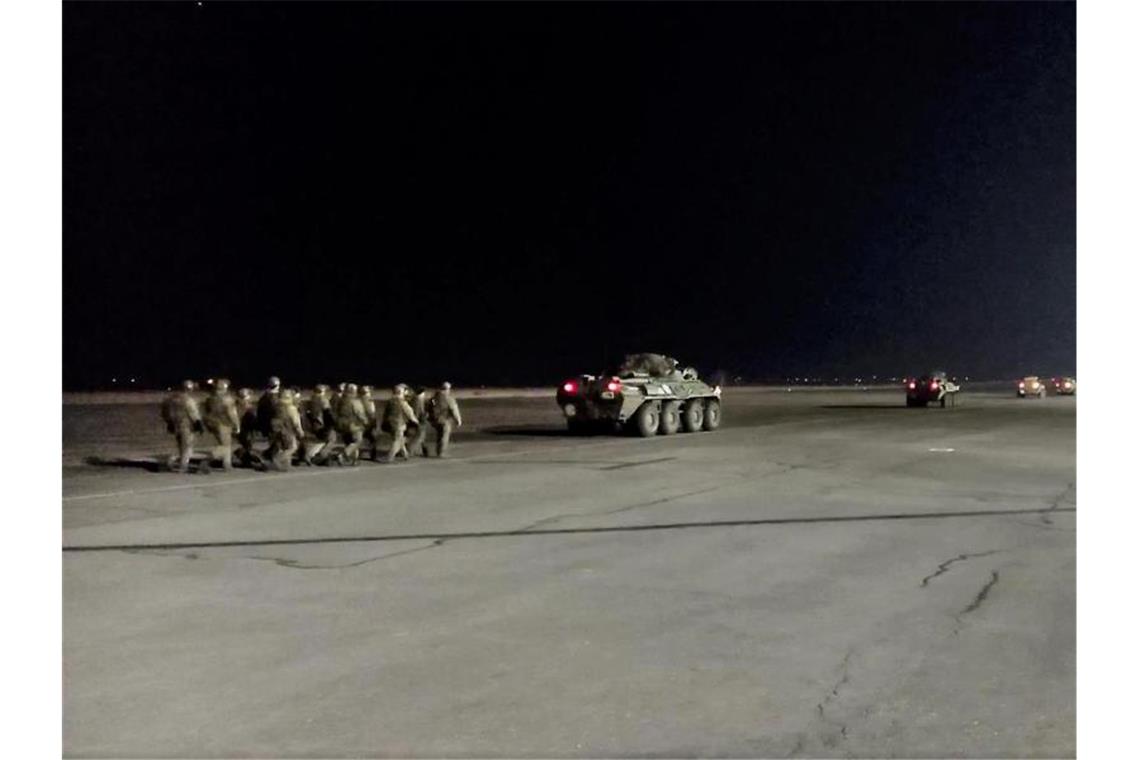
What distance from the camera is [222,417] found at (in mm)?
16812

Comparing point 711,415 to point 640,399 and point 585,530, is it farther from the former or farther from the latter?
point 585,530

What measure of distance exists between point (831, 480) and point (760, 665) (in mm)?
10192

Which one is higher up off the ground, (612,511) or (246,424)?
(246,424)

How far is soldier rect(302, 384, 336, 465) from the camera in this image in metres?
17.9

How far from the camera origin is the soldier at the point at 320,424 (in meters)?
17.9

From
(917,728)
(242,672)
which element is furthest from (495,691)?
(917,728)

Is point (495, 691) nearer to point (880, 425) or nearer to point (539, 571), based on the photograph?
Answer: point (539, 571)

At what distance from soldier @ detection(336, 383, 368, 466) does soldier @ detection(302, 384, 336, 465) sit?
0.65ft

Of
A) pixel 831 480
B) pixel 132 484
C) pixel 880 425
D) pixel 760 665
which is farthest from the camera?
pixel 880 425

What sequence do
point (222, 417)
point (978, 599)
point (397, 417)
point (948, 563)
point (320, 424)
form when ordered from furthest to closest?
point (397, 417) → point (320, 424) → point (222, 417) → point (948, 563) → point (978, 599)

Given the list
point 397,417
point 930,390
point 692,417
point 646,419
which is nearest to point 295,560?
point 397,417

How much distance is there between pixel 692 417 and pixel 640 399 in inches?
105

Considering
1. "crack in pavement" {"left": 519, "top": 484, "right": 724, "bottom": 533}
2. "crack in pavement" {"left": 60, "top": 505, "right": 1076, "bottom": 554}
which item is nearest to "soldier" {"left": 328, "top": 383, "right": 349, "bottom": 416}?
"crack in pavement" {"left": 519, "top": 484, "right": 724, "bottom": 533}

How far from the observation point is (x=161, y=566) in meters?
9.16
